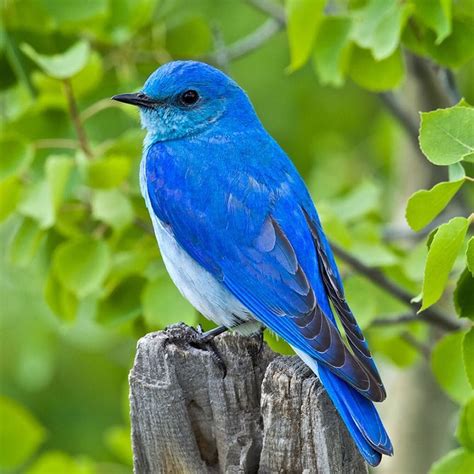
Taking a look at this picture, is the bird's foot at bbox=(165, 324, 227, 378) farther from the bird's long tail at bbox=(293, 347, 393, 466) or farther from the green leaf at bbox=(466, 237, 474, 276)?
the green leaf at bbox=(466, 237, 474, 276)

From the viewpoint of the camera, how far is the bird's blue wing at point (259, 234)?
4.65 metres

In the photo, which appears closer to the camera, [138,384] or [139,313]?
[138,384]

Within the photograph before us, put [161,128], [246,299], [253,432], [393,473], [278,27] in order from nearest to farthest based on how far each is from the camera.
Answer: [253,432] < [246,299] < [161,128] < [278,27] < [393,473]

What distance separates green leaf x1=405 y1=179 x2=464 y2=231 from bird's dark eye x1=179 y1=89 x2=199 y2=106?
6.46 feet

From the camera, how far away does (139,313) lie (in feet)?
18.6

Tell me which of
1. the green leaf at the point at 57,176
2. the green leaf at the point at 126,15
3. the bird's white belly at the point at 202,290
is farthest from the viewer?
the green leaf at the point at 126,15

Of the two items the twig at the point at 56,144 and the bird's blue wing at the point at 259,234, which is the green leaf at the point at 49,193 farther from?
the bird's blue wing at the point at 259,234

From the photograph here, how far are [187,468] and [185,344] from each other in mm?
457

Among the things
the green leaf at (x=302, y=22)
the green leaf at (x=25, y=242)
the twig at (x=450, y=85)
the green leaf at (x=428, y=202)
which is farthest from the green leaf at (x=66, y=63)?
the green leaf at (x=428, y=202)

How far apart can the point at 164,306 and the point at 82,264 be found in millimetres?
419

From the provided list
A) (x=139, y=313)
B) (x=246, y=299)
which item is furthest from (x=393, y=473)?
(x=246, y=299)

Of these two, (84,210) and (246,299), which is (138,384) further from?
(84,210)

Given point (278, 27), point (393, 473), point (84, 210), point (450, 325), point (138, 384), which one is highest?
point (278, 27)

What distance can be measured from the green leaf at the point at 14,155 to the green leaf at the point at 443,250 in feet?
7.76
